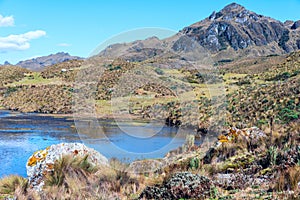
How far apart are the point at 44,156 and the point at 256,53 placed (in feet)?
575

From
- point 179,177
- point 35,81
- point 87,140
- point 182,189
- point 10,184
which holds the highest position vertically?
point 35,81

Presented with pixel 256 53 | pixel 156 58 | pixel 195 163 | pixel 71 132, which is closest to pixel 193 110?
pixel 71 132

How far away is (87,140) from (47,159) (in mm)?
17201

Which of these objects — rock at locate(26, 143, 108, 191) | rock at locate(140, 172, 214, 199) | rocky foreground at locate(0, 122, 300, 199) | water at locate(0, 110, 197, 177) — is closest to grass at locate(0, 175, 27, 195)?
rocky foreground at locate(0, 122, 300, 199)

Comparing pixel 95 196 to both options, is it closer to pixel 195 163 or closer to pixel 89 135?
pixel 195 163

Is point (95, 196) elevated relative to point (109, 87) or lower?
lower

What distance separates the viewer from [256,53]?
6909 inches

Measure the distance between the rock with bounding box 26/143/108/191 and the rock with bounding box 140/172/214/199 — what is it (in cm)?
322

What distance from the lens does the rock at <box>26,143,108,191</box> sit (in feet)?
31.3

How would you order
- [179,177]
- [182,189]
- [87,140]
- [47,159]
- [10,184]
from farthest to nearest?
[87,140]
[47,159]
[10,184]
[179,177]
[182,189]

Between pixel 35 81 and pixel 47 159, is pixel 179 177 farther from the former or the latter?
pixel 35 81

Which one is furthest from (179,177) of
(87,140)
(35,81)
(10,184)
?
(35,81)

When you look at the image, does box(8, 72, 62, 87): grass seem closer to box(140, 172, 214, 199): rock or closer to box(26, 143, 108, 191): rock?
box(26, 143, 108, 191): rock

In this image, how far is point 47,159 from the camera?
10.1m
